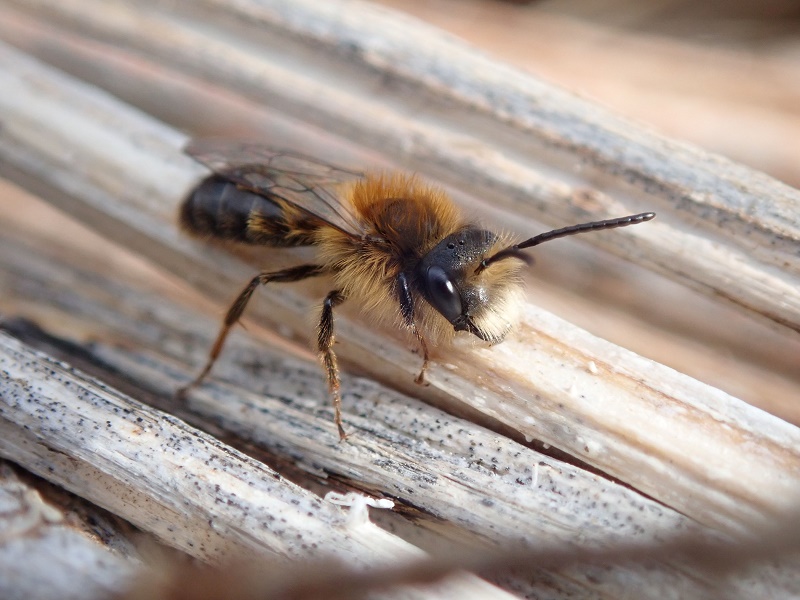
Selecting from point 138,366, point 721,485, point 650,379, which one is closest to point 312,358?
point 138,366

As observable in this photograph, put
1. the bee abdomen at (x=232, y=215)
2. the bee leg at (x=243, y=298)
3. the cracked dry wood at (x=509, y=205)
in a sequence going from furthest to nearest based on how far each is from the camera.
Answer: the bee abdomen at (x=232, y=215) → the bee leg at (x=243, y=298) → the cracked dry wood at (x=509, y=205)

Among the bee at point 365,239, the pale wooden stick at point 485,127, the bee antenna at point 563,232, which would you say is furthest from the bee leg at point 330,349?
the pale wooden stick at point 485,127

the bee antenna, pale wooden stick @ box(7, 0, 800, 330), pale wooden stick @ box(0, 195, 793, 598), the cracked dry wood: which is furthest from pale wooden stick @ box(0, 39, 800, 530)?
pale wooden stick @ box(7, 0, 800, 330)

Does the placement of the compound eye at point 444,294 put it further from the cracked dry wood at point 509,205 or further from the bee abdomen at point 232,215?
the bee abdomen at point 232,215

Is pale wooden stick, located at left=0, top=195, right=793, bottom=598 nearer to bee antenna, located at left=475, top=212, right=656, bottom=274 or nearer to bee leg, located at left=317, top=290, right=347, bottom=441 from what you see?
bee leg, located at left=317, top=290, right=347, bottom=441

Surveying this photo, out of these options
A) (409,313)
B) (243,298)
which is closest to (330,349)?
(409,313)

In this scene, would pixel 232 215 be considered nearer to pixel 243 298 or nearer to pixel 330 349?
pixel 243 298
